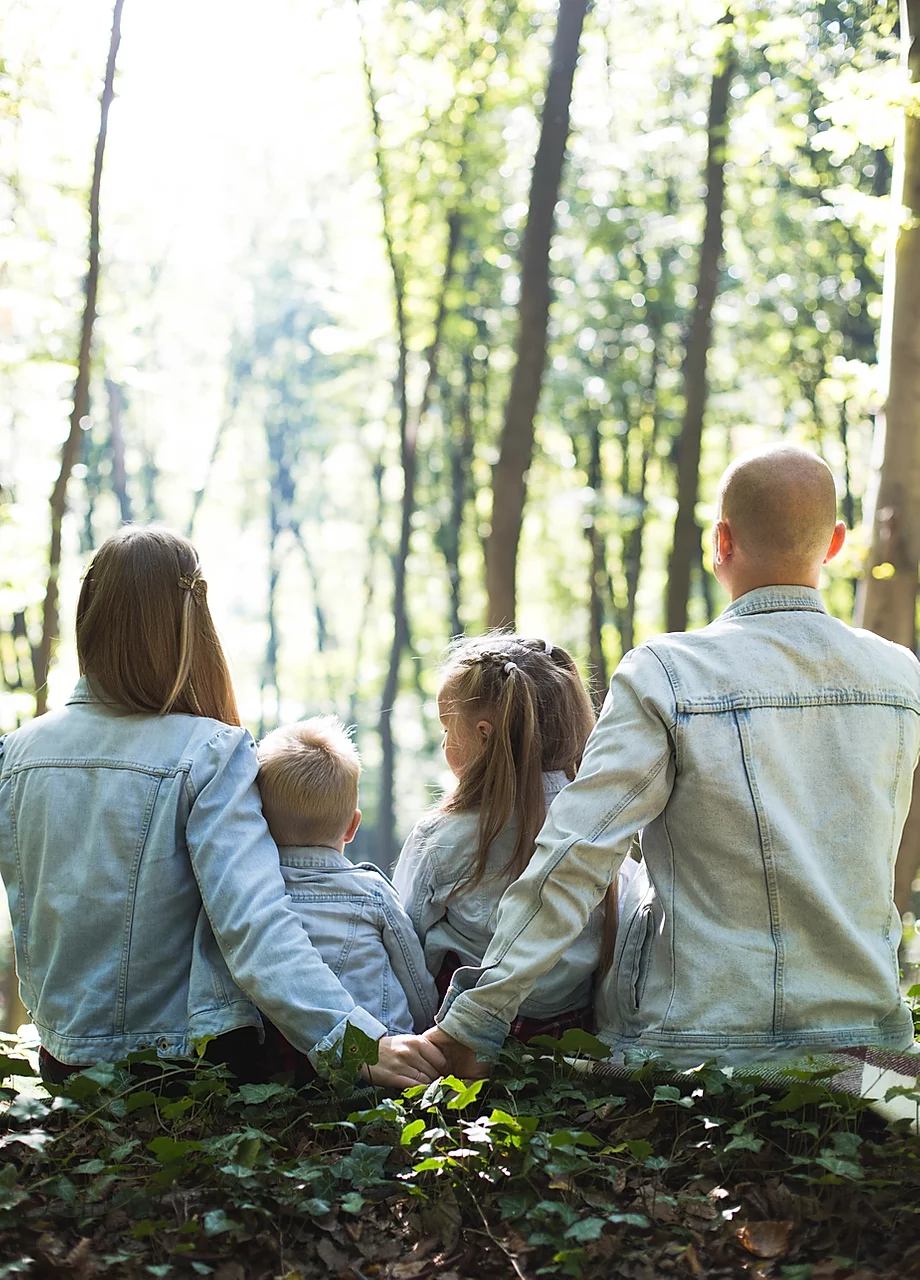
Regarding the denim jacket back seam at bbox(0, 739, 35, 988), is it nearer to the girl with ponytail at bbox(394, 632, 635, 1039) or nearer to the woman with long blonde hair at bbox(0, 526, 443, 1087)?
the woman with long blonde hair at bbox(0, 526, 443, 1087)

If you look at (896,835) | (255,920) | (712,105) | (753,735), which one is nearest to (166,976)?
(255,920)

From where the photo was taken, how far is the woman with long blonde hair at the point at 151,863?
312 cm

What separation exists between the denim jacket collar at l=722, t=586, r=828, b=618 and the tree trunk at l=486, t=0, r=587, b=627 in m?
5.41

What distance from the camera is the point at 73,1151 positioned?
112 inches

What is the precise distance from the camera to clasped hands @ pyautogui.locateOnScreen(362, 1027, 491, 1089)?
3.05 m

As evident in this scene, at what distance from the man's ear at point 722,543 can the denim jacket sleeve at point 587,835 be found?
42 centimetres

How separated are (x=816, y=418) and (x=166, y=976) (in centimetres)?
1511

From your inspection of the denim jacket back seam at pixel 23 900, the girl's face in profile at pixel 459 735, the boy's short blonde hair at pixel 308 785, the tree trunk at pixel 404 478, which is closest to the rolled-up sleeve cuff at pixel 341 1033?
the boy's short blonde hair at pixel 308 785

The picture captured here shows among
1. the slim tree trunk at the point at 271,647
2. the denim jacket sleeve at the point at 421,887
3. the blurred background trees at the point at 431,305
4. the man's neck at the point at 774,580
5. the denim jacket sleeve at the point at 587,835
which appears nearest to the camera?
the denim jacket sleeve at the point at 587,835

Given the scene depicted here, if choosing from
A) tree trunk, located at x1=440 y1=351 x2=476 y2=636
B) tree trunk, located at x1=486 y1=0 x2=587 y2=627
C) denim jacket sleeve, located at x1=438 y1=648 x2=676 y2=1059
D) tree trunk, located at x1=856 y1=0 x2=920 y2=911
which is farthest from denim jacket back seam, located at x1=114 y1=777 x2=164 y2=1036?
tree trunk, located at x1=440 y1=351 x2=476 y2=636

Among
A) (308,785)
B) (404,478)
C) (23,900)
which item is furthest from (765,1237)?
(404,478)

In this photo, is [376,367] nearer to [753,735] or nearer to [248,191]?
[248,191]

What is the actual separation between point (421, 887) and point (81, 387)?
633 cm

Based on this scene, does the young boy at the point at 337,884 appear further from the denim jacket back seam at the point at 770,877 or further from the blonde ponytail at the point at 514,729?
the denim jacket back seam at the point at 770,877
